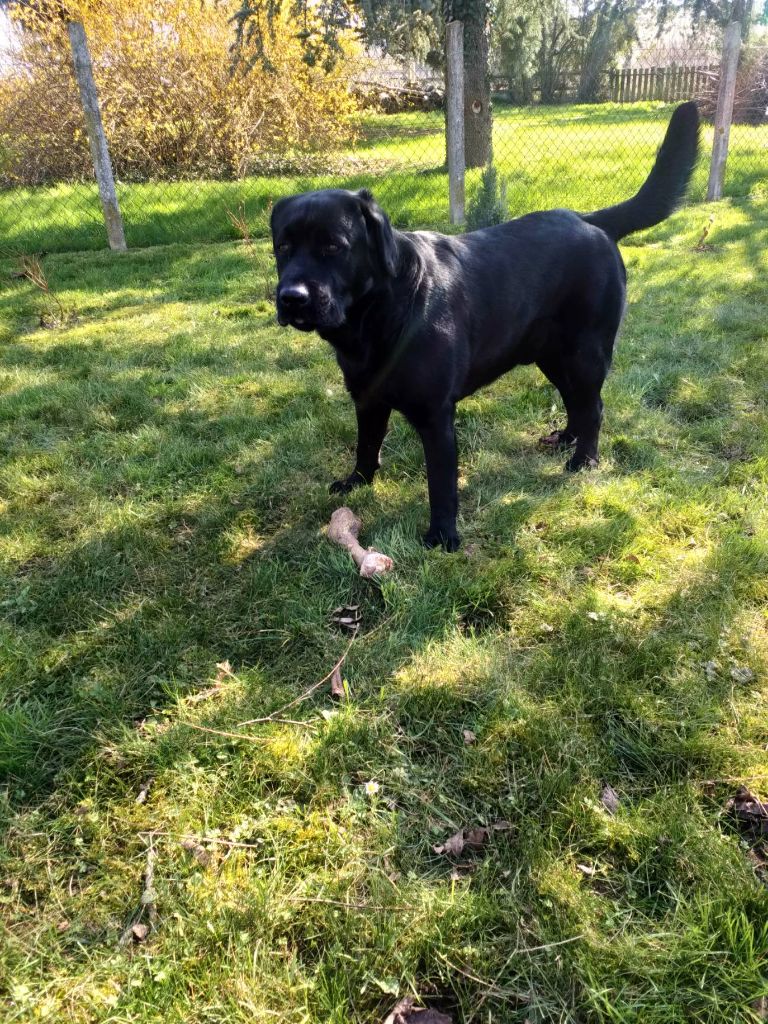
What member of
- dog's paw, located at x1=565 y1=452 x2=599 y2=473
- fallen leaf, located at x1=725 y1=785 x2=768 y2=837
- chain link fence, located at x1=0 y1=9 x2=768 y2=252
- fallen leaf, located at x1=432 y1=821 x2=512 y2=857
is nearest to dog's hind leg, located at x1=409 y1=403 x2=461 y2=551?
dog's paw, located at x1=565 y1=452 x2=599 y2=473

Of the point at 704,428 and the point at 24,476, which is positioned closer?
the point at 24,476

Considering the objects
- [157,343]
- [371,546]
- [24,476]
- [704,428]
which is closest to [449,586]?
[371,546]

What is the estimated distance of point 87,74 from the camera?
283 inches

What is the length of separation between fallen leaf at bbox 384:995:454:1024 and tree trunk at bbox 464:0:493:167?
1043 centimetres

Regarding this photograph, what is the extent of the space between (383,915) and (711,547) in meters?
2.01

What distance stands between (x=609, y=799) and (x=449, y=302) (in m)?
1.99

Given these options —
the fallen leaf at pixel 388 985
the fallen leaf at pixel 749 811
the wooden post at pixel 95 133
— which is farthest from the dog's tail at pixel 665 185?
the wooden post at pixel 95 133

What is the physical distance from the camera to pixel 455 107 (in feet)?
24.8

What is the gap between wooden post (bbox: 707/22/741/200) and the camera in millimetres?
9000

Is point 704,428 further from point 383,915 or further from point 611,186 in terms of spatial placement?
point 611,186

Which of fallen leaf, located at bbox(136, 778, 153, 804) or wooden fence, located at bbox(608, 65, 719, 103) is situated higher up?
wooden fence, located at bbox(608, 65, 719, 103)

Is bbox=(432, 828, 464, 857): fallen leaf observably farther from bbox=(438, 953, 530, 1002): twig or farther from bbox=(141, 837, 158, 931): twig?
bbox=(141, 837, 158, 931): twig

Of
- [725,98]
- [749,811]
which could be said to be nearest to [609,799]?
[749,811]

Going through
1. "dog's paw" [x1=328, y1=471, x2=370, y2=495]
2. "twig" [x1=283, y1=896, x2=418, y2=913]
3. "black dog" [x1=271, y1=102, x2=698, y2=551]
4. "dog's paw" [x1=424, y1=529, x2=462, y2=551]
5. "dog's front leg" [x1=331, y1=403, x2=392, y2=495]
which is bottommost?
"twig" [x1=283, y1=896, x2=418, y2=913]
